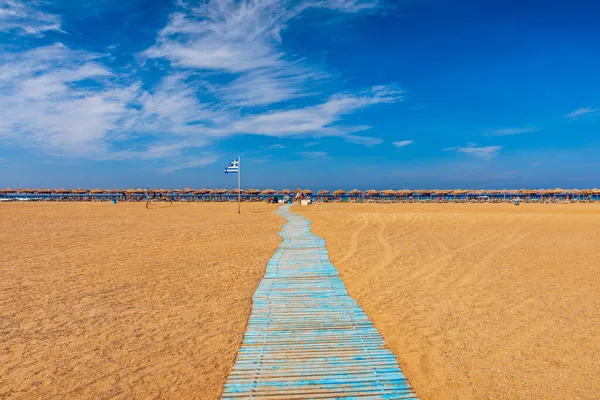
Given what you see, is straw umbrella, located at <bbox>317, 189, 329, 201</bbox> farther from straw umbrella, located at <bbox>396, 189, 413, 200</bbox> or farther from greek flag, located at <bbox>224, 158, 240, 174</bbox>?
greek flag, located at <bbox>224, 158, 240, 174</bbox>

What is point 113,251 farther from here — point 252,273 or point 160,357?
point 160,357

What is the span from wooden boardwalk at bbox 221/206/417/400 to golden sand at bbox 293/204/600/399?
0.25 metres

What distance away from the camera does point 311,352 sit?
340cm

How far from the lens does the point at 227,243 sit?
10328 millimetres

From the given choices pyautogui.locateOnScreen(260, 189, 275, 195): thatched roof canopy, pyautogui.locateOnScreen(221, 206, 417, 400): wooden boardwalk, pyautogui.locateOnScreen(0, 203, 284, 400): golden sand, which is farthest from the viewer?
pyautogui.locateOnScreen(260, 189, 275, 195): thatched roof canopy

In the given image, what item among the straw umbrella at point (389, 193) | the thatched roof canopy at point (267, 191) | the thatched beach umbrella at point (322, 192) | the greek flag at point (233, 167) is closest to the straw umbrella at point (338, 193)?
the thatched beach umbrella at point (322, 192)

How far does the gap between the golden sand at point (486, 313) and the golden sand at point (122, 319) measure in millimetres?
1833

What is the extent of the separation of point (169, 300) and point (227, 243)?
5.17 metres

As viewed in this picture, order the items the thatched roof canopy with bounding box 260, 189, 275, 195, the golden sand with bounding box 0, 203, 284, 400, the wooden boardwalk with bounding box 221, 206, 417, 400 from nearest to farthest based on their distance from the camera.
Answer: the wooden boardwalk with bounding box 221, 206, 417, 400
the golden sand with bounding box 0, 203, 284, 400
the thatched roof canopy with bounding box 260, 189, 275, 195

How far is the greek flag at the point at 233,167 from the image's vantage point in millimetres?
21689

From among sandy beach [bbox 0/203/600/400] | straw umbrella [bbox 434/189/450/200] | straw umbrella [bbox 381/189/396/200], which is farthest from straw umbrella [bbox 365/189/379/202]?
sandy beach [bbox 0/203/600/400]

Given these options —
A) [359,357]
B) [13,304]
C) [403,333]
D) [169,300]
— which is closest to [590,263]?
[403,333]

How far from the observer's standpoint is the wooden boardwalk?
2826mm

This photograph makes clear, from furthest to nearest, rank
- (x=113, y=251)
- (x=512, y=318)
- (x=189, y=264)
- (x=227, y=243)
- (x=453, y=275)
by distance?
(x=227, y=243) < (x=113, y=251) < (x=189, y=264) < (x=453, y=275) < (x=512, y=318)
